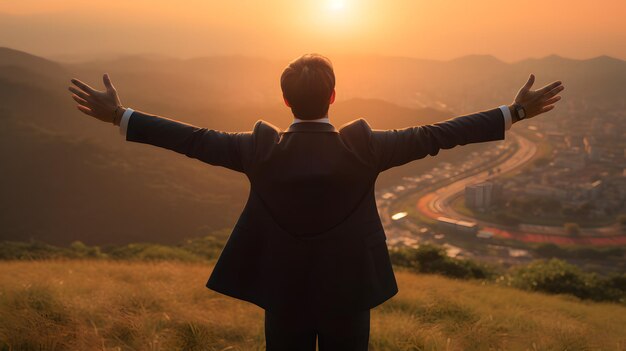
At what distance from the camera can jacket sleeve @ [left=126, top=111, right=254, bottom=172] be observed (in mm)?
2219

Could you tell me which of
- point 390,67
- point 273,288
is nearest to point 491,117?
point 273,288

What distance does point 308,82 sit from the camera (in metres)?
2.03

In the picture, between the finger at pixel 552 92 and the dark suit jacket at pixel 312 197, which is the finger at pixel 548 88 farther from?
the dark suit jacket at pixel 312 197

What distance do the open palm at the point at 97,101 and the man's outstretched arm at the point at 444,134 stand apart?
138 centimetres

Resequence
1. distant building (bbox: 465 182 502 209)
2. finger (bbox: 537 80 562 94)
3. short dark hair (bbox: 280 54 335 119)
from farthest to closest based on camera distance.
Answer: distant building (bbox: 465 182 502 209), finger (bbox: 537 80 562 94), short dark hair (bbox: 280 54 335 119)

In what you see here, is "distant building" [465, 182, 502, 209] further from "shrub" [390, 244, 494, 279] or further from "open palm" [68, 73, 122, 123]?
"open palm" [68, 73, 122, 123]

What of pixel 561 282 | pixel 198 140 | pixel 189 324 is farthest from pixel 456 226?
pixel 198 140

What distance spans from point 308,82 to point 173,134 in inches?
29.6

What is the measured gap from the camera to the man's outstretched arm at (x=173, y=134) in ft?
7.29

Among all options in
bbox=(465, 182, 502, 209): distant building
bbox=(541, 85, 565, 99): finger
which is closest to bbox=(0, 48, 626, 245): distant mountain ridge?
bbox=(541, 85, 565, 99): finger

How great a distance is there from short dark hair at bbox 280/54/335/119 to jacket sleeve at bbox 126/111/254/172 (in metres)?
0.33

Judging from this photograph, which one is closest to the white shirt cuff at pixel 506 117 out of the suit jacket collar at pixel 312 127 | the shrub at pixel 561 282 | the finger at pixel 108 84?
the suit jacket collar at pixel 312 127

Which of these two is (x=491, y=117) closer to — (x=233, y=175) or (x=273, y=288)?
(x=273, y=288)

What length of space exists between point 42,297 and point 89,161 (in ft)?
145
